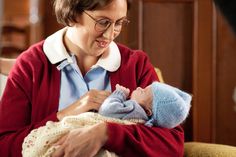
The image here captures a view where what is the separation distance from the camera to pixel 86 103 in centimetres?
133

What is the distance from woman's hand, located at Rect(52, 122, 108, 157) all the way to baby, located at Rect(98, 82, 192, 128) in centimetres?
6

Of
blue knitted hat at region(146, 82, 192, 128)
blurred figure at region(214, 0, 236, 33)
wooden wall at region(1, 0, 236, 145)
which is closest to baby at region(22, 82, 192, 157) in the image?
blue knitted hat at region(146, 82, 192, 128)

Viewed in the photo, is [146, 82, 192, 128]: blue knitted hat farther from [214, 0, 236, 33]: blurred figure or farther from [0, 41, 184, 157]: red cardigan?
[214, 0, 236, 33]: blurred figure

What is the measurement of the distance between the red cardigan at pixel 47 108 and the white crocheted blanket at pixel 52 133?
0.13ft

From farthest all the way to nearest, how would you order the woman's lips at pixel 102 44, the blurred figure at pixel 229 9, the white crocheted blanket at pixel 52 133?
the woman's lips at pixel 102 44
the white crocheted blanket at pixel 52 133
the blurred figure at pixel 229 9

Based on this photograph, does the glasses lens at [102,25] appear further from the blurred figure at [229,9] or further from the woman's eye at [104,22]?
the blurred figure at [229,9]

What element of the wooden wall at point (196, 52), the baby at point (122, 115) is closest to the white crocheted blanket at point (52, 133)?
the baby at point (122, 115)

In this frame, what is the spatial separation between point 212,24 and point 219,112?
0.49 metres

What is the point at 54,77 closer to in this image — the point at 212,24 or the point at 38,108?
the point at 38,108

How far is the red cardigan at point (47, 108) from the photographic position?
4.21 ft

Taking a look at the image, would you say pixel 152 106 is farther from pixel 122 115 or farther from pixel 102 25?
pixel 102 25

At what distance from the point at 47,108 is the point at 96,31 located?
11.7 inches

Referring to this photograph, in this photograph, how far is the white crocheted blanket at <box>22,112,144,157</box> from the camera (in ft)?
4.00

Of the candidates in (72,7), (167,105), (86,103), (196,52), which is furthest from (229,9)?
(196,52)
